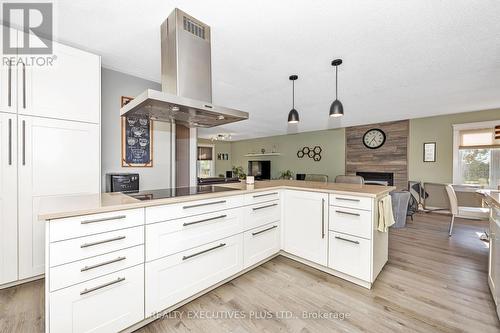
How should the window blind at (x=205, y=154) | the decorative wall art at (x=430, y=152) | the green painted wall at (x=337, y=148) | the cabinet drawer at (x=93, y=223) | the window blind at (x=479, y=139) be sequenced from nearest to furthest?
the cabinet drawer at (x=93, y=223) < the window blind at (x=479, y=139) < the green painted wall at (x=337, y=148) < the decorative wall art at (x=430, y=152) < the window blind at (x=205, y=154)

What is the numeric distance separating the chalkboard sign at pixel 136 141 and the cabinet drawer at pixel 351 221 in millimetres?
2461

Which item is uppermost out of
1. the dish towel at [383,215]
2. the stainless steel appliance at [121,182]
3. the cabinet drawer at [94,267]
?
the stainless steel appliance at [121,182]

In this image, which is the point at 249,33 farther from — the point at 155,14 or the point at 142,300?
the point at 142,300

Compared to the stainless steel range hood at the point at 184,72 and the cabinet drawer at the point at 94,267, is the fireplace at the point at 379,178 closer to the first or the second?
the stainless steel range hood at the point at 184,72

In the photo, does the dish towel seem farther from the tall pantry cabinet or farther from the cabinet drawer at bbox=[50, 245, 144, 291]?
the tall pantry cabinet

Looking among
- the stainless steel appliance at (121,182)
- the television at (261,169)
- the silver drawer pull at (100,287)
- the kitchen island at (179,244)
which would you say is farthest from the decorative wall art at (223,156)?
the silver drawer pull at (100,287)

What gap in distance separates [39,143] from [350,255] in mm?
3153

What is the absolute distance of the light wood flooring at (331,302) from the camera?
1.52 meters

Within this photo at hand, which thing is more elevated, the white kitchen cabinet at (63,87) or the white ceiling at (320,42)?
the white ceiling at (320,42)

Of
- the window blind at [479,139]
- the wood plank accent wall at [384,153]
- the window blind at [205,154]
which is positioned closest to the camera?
the window blind at [479,139]

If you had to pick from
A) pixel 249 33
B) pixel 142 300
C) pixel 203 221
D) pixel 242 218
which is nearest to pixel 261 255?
pixel 242 218

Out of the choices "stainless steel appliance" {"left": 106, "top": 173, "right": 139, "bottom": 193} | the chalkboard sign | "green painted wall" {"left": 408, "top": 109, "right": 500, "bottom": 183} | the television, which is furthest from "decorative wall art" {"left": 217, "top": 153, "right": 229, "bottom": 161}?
"stainless steel appliance" {"left": 106, "top": 173, "right": 139, "bottom": 193}

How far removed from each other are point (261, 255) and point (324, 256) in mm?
669

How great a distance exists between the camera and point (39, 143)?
200 centimetres
